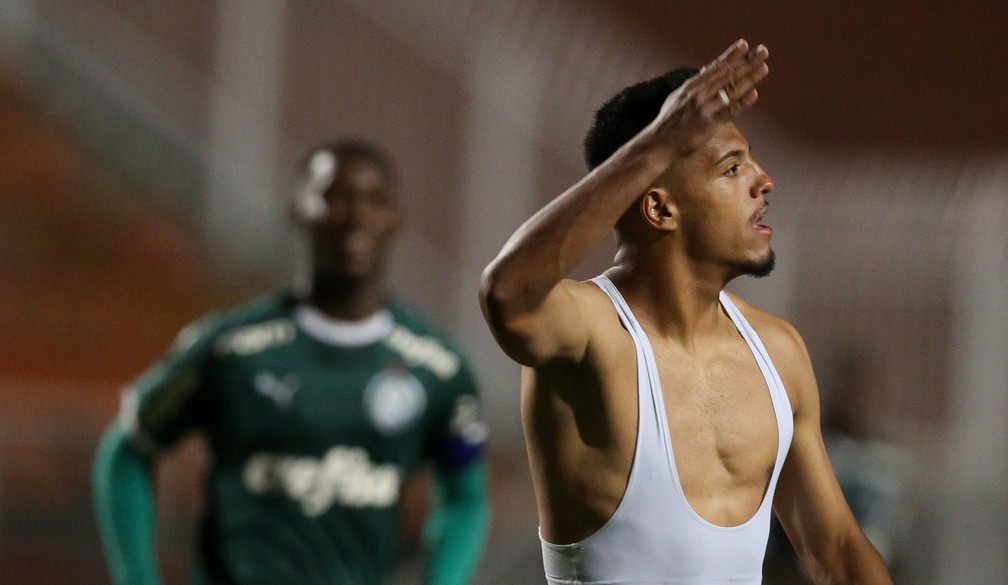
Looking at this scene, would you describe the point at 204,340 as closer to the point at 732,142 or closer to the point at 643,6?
the point at 732,142

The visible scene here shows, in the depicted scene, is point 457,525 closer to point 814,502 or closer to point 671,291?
point 814,502

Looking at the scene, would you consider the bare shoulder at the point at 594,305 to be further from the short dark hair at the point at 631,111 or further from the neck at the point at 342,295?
the neck at the point at 342,295

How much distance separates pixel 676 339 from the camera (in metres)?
3.50

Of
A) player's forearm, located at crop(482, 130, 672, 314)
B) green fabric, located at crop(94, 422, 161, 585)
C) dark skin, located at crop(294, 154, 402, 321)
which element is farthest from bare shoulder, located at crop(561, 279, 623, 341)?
green fabric, located at crop(94, 422, 161, 585)

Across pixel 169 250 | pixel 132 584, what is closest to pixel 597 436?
pixel 132 584

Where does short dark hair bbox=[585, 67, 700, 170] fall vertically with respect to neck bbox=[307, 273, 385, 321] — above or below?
above

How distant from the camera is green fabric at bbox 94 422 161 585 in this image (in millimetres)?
4406

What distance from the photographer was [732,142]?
3.43 m

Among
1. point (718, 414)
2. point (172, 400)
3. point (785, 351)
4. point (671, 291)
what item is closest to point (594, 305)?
point (671, 291)

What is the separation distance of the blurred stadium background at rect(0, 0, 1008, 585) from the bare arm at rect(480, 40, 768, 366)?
223 inches

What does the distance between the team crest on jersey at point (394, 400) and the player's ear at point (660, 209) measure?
1.37 meters

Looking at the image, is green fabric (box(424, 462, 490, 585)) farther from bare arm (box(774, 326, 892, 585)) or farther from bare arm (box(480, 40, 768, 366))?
bare arm (box(480, 40, 768, 366))

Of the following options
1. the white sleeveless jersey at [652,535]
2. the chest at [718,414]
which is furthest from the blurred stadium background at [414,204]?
the white sleeveless jersey at [652,535]

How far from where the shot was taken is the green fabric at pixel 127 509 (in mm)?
4406
